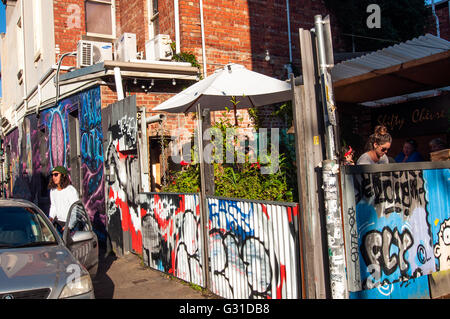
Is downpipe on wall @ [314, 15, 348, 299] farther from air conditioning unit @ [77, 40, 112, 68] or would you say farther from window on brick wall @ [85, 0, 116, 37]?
window on brick wall @ [85, 0, 116, 37]

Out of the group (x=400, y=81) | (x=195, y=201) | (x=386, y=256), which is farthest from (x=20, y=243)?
(x=400, y=81)

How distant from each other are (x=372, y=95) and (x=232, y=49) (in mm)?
3425

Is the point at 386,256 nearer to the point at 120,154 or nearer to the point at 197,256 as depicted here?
the point at 197,256

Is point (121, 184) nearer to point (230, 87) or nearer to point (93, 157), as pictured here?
point (93, 157)

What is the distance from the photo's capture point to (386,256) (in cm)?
401

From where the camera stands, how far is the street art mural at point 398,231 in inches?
151

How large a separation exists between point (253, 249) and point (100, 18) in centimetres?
979

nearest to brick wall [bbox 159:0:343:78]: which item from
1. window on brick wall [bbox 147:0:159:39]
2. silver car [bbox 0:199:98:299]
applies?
window on brick wall [bbox 147:0:159:39]

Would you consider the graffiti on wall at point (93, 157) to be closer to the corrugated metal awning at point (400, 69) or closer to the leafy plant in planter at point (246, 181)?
the leafy plant in planter at point (246, 181)

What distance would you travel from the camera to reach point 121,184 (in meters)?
8.16

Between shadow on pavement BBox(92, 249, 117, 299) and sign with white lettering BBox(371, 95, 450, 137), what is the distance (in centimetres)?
689

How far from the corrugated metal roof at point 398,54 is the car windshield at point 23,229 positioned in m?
4.90

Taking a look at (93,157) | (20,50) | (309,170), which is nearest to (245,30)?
(93,157)

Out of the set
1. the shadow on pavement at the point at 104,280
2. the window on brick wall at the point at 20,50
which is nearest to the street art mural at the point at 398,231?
the shadow on pavement at the point at 104,280
